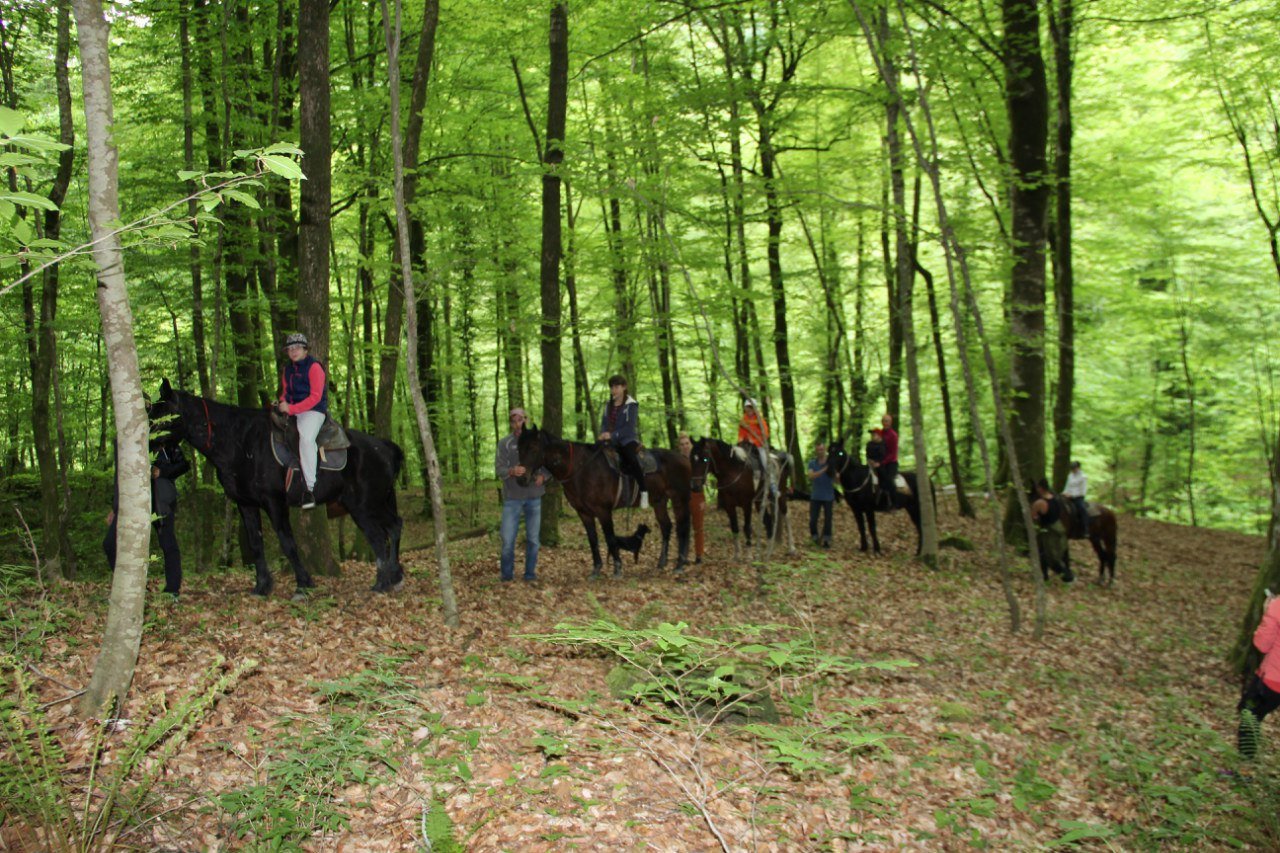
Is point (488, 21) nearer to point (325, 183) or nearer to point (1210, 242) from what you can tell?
point (325, 183)

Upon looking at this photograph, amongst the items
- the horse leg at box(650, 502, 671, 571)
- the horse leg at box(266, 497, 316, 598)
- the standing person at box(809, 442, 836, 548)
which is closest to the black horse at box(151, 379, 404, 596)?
the horse leg at box(266, 497, 316, 598)

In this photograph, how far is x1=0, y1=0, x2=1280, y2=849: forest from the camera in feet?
13.8

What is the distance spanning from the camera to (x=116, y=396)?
164 inches

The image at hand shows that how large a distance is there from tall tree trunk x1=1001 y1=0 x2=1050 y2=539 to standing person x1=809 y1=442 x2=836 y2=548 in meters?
3.13

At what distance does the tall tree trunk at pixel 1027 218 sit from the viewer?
1278 cm

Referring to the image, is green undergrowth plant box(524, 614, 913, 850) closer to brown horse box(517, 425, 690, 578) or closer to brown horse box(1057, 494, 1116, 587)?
brown horse box(517, 425, 690, 578)

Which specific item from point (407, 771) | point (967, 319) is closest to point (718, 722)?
point (407, 771)

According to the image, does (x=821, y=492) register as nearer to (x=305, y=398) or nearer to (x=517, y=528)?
(x=517, y=528)

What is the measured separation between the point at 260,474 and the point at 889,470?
11084 millimetres

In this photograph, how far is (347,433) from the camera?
865cm

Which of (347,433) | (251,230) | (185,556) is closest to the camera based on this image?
(347,433)

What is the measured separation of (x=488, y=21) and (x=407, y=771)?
38.9 ft

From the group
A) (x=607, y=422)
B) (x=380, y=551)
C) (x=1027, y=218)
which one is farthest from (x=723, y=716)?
(x=1027, y=218)

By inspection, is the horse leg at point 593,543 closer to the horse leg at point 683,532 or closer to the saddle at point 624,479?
the saddle at point 624,479
